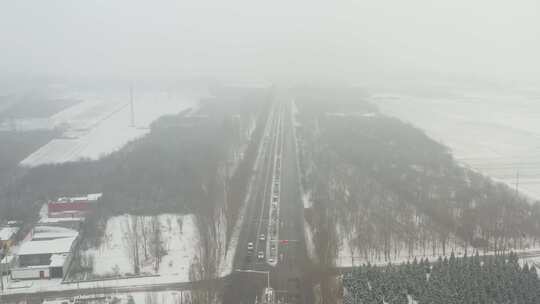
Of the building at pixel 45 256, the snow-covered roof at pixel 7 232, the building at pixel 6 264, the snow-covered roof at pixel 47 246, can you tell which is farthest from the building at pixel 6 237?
the building at pixel 6 264

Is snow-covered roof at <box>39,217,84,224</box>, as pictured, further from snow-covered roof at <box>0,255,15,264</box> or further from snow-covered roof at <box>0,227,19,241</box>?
snow-covered roof at <box>0,255,15,264</box>

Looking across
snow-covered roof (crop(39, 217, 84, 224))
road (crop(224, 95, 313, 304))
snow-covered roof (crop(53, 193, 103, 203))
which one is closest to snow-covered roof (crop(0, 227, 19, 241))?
snow-covered roof (crop(39, 217, 84, 224))

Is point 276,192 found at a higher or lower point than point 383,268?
higher

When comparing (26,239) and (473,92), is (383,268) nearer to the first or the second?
(26,239)

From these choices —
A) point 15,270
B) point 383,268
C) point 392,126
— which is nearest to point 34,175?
point 15,270

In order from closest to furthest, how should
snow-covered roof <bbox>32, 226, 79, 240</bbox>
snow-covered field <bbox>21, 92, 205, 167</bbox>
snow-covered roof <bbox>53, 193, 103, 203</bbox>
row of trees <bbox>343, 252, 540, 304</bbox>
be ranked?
1. row of trees <bbox>343, 252, 540, 304</bbox>
2. snow-covered roof <bbox>32, 226, 79, 240</bbox>
3. snow-covered roof <bbox>53, 193, 103, 203</bbox>
4. snow-covered field <bbox>21, 92, 205, 167</bbox>

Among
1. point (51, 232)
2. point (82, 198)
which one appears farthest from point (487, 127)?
point (51, 232)
